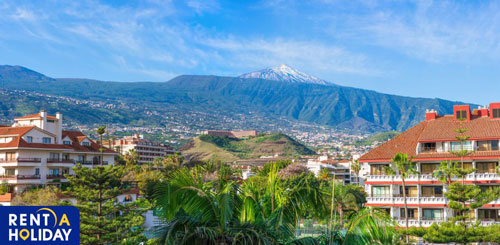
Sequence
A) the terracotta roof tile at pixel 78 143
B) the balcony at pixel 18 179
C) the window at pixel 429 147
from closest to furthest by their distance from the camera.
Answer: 1. the window at pixel 429 147
2. the balcony at pixel 18 179
3. the terracotta roof tile at pixel 78 143

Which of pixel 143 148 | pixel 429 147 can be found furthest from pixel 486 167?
pixel 143 148

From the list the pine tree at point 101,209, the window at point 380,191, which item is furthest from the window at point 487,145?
the pine tree at point 101,209

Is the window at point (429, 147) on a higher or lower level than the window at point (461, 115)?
lower

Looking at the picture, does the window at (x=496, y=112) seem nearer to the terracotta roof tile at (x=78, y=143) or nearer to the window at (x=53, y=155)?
the window at (x=53, y=155)

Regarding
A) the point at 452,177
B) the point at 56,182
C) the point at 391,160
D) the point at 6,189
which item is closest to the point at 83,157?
the point at 56,182

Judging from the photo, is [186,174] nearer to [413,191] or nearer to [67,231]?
[67,231]

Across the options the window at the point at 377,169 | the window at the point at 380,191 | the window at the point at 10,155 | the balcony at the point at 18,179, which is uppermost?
the window at the point at 10,155

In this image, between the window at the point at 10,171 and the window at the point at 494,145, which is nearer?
the window at the point at 494,145

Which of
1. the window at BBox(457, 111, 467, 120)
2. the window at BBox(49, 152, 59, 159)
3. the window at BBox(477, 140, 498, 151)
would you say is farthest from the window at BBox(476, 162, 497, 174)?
the window at BBox(49, 152, 59, 159)

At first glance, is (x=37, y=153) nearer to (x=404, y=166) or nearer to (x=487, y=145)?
(x=404, y=166)
